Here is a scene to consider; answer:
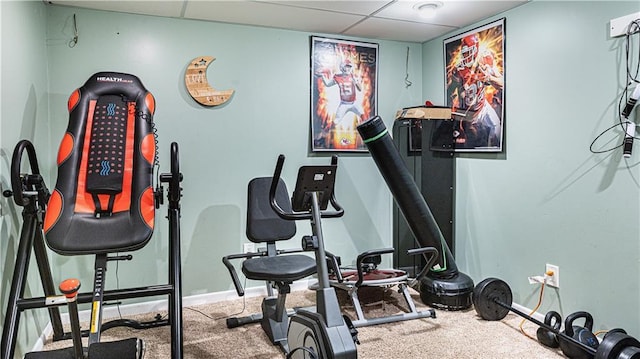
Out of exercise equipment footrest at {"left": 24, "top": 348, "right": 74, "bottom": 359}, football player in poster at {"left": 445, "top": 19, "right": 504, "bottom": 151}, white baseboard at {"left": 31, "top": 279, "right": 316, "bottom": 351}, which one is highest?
football player in poster at {"left": 445, "top": 19, "right": 504, "bottom": 151}

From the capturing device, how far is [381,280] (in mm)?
2932

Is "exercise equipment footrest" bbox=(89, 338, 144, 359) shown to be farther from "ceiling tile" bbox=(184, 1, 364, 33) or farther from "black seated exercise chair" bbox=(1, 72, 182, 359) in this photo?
"ceiling tile" bbox=(184, 1, 364, 33)

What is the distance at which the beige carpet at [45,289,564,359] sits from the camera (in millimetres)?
2449

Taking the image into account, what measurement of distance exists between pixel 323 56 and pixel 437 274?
198cm

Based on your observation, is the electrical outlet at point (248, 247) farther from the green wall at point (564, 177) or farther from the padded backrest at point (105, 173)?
the green wall at point (564, 177)

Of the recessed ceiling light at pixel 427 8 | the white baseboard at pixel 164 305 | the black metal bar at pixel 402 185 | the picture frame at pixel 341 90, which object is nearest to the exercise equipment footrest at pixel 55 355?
the white baseboard at pixel 164 305

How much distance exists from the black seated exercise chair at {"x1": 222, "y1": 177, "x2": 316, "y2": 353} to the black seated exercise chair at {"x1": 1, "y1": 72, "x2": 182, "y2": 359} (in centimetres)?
58

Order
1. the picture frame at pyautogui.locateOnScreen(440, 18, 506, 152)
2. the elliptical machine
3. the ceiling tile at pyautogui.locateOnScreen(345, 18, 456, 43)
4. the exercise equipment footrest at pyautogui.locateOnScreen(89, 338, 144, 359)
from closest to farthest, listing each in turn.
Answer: the exercise equipment footrest at pyautogui.locateOnScreen(89, 338, 144, 359), the elliptical machine, the picture frame at pyautogui.locateOnScreen(440, 18, 506, 152), the ceiling tile at pyautogui.locateOnScreen(345, 18, 456, 43)

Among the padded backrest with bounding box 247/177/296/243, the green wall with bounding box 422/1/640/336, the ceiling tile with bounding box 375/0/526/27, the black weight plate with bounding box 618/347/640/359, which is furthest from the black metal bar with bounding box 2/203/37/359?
the green wall with bounding box 422/1/640/336

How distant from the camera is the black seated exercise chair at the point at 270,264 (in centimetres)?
251

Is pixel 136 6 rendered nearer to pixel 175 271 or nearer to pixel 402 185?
pixel 175 271

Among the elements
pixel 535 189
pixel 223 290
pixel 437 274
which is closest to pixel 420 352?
pixel 437 274

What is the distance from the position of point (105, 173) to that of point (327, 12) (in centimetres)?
185

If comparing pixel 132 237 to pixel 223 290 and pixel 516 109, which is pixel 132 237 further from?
pixel 516 109
